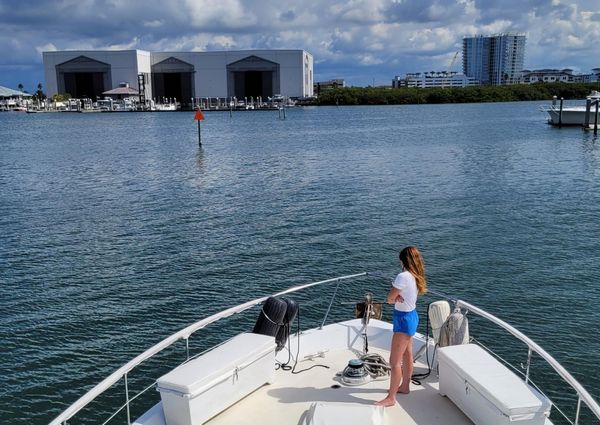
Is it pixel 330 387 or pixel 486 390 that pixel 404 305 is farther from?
pixel 330 387

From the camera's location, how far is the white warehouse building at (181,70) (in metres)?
187

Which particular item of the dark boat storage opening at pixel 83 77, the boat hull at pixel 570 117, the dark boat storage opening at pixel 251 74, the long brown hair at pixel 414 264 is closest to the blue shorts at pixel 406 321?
the long brown hair at pixel 414 264

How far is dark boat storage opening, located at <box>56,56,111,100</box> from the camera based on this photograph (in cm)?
18775

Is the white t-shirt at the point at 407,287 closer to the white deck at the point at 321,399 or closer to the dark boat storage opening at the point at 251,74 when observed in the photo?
the white deck at the point at 321,399

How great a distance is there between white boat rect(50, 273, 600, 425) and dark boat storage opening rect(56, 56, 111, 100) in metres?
195

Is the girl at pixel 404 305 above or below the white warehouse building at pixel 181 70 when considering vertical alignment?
below

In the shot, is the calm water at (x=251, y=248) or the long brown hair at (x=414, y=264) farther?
the calm water at (x=251, y=248)

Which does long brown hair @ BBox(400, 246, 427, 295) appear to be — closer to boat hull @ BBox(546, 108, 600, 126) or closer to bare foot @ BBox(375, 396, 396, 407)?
bare foot @ BBox(375, 396, 396, 407)

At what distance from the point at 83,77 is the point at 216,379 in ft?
680

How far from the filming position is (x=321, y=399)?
7.69 meters

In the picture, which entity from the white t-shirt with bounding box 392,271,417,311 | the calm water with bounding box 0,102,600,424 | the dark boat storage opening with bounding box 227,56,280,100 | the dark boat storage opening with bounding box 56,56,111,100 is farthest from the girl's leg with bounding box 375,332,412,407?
the dark boat storage opening with bounding box 56,56,111,100

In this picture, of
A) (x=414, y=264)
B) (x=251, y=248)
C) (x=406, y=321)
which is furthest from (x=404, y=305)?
(x=251, y=248)

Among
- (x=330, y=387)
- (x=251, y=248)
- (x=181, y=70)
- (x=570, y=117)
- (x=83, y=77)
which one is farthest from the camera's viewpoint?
(x=181, y=70)

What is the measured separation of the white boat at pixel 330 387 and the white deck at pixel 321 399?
13 mm
